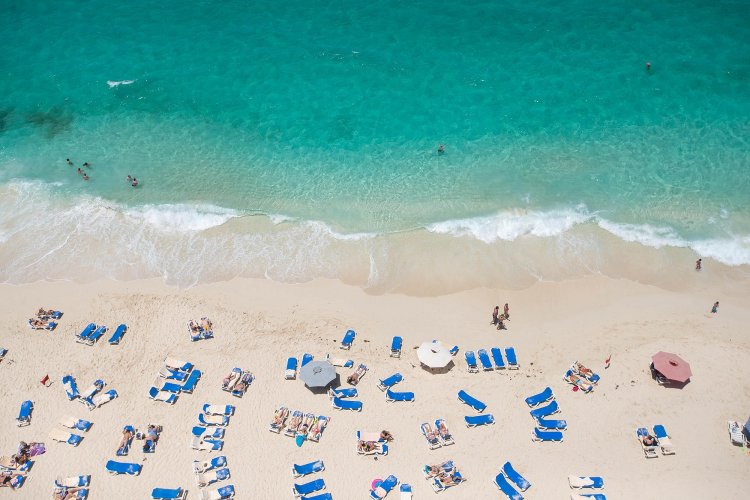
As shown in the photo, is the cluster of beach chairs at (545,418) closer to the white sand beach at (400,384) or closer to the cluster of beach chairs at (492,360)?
the white sand beach at (400,384)

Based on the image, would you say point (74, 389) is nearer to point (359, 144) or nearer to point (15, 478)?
point (15, 478)

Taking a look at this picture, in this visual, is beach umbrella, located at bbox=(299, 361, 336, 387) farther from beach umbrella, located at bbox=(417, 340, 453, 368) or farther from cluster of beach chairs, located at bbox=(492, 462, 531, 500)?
cluster of beach chairs, located at bbox=(492, 462, 531, 500)

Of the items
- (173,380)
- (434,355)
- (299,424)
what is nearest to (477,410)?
(434,355)

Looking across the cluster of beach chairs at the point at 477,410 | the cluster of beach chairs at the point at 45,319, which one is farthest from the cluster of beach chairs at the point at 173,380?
the cluster of beach chairs at the point at 477,410

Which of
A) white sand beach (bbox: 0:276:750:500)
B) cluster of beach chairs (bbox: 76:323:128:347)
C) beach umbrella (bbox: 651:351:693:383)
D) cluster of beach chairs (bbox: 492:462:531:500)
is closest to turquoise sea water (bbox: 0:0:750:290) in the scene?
white sand beach (bbox: 0:276:750:500)

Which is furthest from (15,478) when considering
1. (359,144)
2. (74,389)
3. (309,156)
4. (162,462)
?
Answer: (359,144)

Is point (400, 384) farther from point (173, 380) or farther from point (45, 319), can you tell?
point (45, 319)
